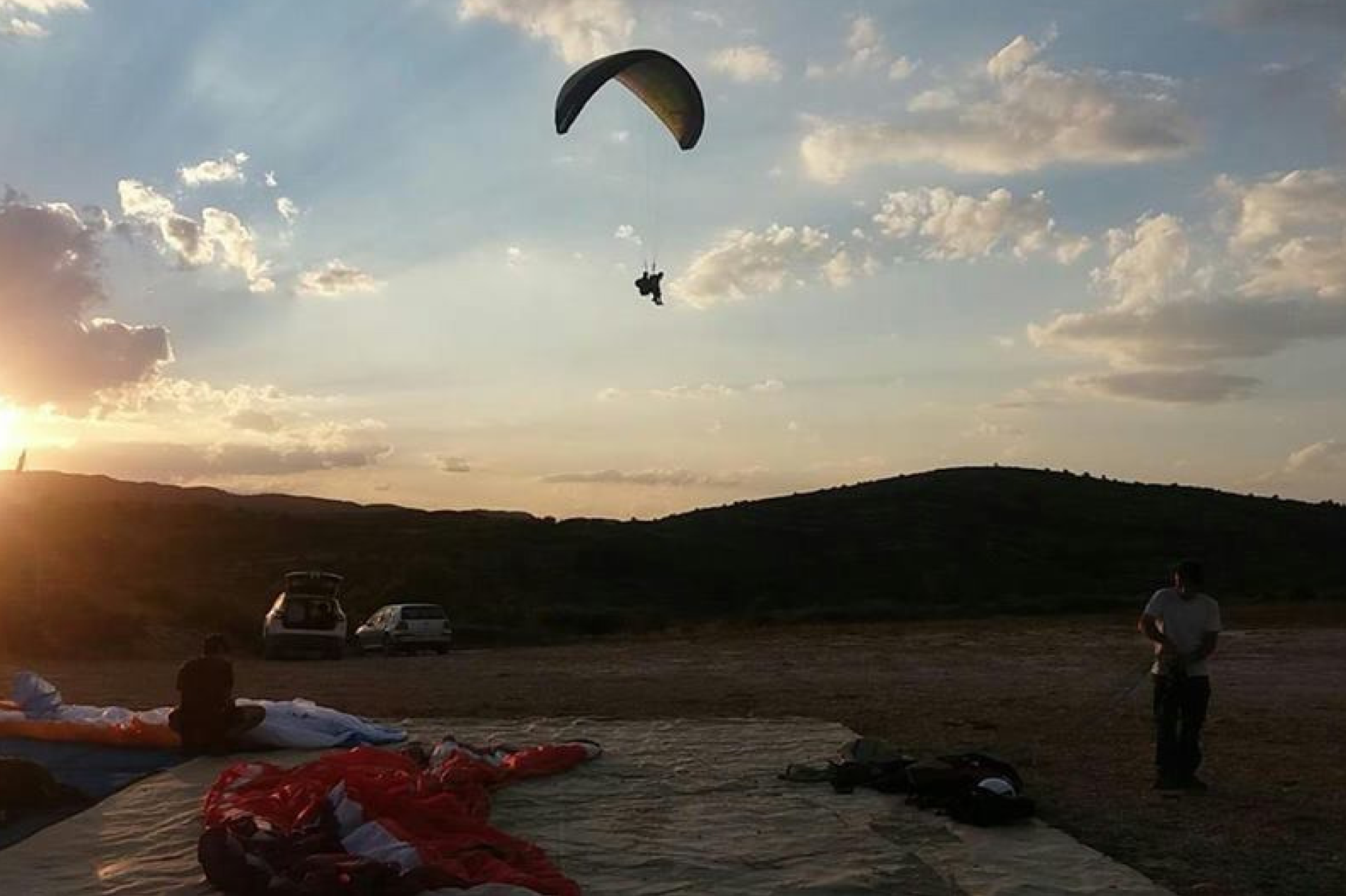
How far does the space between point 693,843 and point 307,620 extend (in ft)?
64.7

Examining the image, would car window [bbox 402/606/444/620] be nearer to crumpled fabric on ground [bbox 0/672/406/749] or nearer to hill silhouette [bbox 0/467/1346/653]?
hill silhouette [bbox 0/467/1346/653]

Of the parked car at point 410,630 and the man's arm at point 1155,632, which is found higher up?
the man's arm at point 1155,632

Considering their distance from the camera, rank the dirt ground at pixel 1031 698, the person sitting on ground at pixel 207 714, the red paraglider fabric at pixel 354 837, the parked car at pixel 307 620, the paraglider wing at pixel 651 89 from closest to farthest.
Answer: the red paraglider fabric at pixel 354 837 < the dirt ground at pixel 1031 698 < the person sitting on ground at pixel 207 714 < the paraglider wing at pixel 651 89 < the parked car at pixel 307 620

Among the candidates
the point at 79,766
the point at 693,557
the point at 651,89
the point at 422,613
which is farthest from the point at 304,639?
the point at 693,557

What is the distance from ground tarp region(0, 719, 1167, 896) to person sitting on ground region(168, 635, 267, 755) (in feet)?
0.88

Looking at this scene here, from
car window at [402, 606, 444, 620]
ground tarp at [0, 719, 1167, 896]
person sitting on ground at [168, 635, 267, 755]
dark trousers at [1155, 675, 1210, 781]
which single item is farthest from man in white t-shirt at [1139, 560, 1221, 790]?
car window at [402, 606, 444, 620]

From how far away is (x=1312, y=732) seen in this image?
12750mm

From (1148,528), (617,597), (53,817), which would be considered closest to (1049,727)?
(53,817)

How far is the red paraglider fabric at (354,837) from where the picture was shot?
19.1ft

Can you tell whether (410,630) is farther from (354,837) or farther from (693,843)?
(354,837)

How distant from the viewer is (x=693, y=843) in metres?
7.43

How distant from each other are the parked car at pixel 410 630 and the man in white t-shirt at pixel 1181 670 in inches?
811

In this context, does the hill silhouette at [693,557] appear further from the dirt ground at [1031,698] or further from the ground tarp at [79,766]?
the ground tarp at [79,766]

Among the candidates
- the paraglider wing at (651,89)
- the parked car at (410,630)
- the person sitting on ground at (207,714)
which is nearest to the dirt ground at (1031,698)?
the parked car at (410,630)
